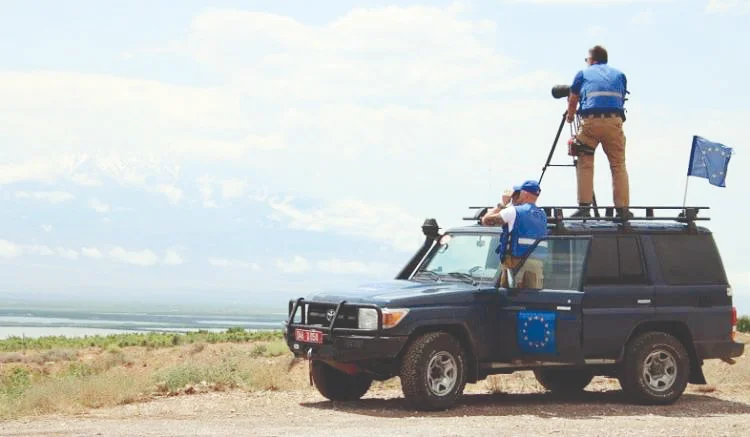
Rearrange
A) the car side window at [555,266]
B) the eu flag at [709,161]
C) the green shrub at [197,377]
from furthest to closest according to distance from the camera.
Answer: the green shrub at [197,377] → the eu flag at [709,161] → the car side window at [555,266]

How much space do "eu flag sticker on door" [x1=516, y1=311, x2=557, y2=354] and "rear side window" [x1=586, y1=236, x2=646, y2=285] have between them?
0.79 metres

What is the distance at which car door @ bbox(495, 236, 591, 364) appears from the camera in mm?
14289

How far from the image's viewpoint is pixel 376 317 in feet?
44.5

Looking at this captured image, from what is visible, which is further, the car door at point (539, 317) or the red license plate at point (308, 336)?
the car door at point (539, 317)

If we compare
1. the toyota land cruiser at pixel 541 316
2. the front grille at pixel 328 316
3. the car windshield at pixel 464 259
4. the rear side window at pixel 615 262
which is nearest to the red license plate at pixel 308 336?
the toyota land cruiser at pixel 541 316

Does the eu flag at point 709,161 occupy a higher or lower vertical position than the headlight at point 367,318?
higher

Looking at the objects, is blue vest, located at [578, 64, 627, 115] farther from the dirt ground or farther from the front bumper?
the front bumper

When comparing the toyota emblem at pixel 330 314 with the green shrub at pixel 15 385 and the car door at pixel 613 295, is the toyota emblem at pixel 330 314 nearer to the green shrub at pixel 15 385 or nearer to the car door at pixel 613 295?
the car door at pixel 613 295

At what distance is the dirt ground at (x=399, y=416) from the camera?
12.3 meters

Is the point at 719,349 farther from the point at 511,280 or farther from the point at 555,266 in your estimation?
the point at 511,280

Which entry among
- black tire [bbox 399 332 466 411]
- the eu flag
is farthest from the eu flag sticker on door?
the eu flag

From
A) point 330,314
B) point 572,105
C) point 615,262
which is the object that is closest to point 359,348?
point 330,314

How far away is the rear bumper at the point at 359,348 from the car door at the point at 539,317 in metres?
1.38

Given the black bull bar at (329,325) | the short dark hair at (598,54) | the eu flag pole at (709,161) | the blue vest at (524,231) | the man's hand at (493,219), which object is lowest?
the black bull bar at (329,325)
